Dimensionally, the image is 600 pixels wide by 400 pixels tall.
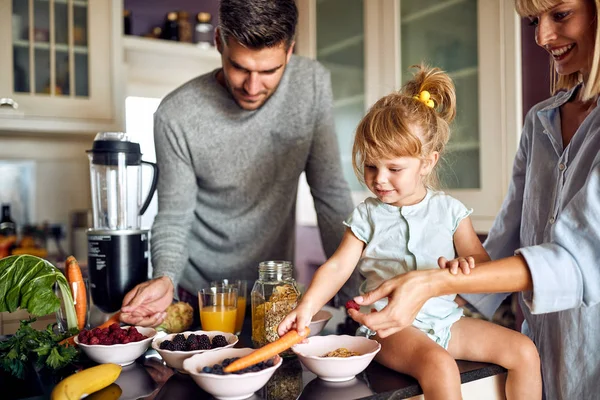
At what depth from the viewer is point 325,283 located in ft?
3.70

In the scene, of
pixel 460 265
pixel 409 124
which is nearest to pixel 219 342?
pixel 460 265

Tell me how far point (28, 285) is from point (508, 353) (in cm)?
96

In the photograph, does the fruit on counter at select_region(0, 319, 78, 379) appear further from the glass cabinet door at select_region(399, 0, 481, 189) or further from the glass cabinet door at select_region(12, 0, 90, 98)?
the glass cabinet door at select_region(12, 0, 90, 98)

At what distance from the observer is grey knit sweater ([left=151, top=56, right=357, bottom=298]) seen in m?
1.70

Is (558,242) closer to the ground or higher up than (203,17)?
closer to the ground

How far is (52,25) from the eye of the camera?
2875mm

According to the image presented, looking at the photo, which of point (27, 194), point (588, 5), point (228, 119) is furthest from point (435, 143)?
point (27, 194)

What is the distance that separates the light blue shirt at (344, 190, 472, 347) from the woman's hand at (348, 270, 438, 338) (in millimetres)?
184

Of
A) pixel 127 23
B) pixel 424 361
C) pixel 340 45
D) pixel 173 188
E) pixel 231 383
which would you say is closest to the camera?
pixel 231 383

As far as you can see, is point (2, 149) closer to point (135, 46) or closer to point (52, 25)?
point (52, 25)

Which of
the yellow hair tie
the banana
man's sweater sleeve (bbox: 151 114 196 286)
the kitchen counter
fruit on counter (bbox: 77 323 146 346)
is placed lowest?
the kitchen counter

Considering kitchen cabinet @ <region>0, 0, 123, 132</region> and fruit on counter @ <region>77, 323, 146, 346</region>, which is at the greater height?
kitchen cabinet @ <region>0, 0, 123, 132</region>

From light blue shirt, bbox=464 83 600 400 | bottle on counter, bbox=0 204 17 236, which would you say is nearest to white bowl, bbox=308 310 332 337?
light blue shirt, bbox=464 83 600 400

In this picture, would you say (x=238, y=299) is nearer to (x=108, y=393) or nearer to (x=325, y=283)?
(x=325, y=283)
